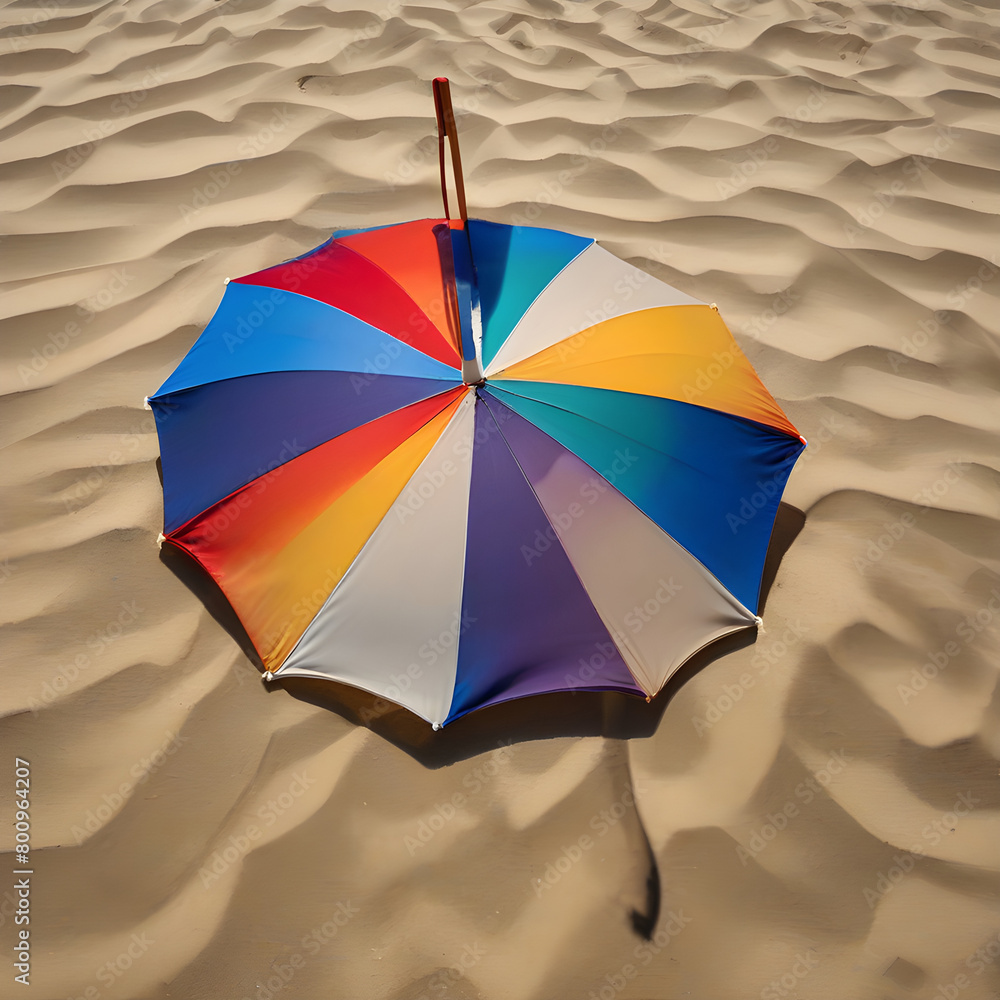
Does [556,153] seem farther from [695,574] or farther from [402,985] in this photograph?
[402,985]

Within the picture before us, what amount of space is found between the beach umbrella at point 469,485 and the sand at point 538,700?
32cm

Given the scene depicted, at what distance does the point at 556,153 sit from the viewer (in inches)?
148

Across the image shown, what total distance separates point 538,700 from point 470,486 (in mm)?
710

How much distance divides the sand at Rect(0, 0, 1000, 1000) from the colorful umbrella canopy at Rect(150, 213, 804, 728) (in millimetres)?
324

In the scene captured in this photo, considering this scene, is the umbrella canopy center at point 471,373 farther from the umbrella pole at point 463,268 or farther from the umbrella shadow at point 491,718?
the umbrella shadow at point 491,718

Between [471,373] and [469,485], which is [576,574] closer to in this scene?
[469,485]

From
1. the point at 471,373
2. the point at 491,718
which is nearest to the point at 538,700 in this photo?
the point at 491,718

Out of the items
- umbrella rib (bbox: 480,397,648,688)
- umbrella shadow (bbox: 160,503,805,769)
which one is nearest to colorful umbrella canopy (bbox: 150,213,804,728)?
umbrella rib (bbox: 480,397,648,688)

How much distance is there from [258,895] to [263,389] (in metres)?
1.29

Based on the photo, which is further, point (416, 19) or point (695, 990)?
point (416, 19)

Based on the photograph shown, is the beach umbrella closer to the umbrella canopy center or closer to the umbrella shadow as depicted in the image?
the umbrella canopy center

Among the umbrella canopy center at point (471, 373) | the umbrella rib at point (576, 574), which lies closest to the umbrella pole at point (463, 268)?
the umbrella canopy center at point (471, 373)

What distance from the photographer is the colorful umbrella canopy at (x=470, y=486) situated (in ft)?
6.01

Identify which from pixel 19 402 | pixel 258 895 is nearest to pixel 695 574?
pixel 258 895
